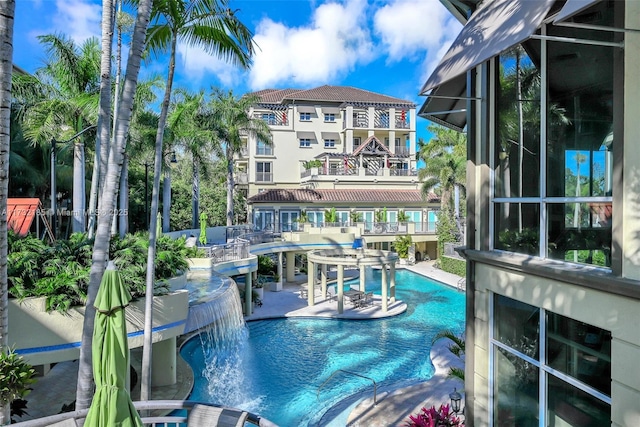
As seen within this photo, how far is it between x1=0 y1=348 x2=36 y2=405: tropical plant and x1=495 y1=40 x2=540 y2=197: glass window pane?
7520 millimetres

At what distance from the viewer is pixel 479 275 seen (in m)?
6.46

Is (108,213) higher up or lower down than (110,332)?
higher up

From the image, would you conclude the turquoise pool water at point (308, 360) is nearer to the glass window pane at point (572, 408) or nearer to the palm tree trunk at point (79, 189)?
the glass window pane at point (572, 408)

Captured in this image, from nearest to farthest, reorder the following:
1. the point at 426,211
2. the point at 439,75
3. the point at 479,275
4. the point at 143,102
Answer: the point at 439,75 < the point at 479,275 < the point at 143,102 < the point at 426,211

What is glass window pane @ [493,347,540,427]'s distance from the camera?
5.45 meters

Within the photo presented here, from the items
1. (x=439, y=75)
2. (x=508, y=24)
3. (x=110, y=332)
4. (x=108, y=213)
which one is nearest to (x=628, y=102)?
(x=508, y=24)

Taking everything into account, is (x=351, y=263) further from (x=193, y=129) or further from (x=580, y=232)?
(x=580, y=232)

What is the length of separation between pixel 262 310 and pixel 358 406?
12117 millimetres

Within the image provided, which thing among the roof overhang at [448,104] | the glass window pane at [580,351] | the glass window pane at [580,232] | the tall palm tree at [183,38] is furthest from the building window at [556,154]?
the tall palm tree at [183,38]

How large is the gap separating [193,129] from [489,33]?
23.5m

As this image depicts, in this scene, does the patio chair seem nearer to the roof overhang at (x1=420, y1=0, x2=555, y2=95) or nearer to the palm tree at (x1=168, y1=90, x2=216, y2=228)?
the roof overhang at (x1=420, y1=0, x2=555, y2=95)

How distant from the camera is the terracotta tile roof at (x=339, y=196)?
37281 mm

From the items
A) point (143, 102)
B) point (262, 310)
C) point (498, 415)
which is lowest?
point (262, 310)

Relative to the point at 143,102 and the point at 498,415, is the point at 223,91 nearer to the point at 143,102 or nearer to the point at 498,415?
the point at 143,102
